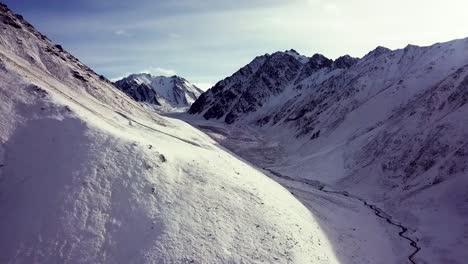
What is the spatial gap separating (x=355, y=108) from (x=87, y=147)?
115214 millimetres

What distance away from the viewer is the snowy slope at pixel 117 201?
87.8 ft

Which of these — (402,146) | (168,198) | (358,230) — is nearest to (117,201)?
(168,198)

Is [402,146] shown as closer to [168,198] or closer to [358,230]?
[358,230]

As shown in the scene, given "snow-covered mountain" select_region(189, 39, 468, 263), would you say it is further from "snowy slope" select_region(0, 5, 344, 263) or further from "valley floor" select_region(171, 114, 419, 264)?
"snowy slope" select_region(0, 5, 344, 263)

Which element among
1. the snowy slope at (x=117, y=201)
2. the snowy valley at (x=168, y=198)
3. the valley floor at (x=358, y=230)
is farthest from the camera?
the valley floor at (x=358, y=230)

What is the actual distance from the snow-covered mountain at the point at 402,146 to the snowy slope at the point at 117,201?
1670 centimetres

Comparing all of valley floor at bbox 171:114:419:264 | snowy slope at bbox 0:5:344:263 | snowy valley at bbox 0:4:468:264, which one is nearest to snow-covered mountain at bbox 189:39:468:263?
snowy valley at bbox 0:4:468:264

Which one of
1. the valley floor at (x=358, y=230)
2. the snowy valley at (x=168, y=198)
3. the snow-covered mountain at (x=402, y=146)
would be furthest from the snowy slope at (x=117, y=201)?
the snow-covered mountain at (x=402, y=146)

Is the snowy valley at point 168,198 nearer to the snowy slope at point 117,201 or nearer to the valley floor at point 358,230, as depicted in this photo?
the snowy slope at point 117,201

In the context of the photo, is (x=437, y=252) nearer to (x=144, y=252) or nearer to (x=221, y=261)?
(x=221, y=261)

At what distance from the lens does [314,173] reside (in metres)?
88.1

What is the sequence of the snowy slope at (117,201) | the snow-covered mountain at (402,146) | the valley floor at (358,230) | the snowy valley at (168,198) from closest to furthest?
the snowy slope at (117,201) → the snowy valley at (168,198) → the valley floor at (358,230) → the snow-covered mountain at (402,146)

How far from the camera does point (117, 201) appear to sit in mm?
30219

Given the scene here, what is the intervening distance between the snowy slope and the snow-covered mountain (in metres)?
16.7
